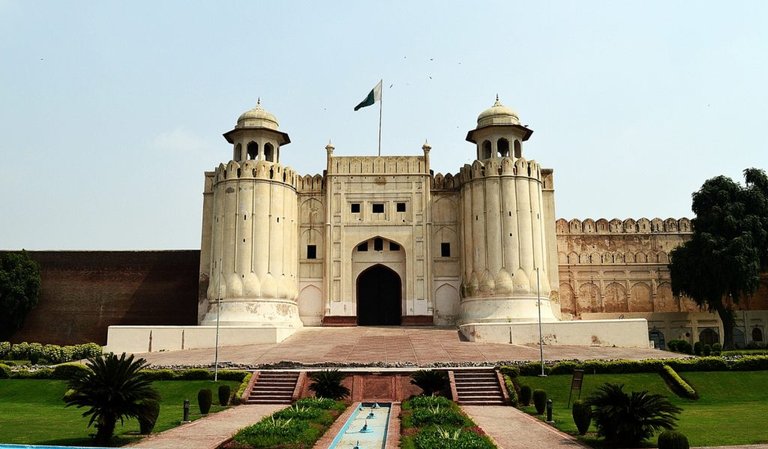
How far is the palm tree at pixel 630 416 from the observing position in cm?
1174

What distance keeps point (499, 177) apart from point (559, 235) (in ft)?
21.4

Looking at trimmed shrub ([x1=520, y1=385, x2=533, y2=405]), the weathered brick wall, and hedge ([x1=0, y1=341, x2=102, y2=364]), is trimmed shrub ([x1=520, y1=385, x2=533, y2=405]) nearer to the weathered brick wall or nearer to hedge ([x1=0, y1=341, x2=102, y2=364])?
hedge ([x1=0, y1=341, x2=102, y2=364])

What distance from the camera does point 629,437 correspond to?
11906mm

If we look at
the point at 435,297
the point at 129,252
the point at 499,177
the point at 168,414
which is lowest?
the point at 168,414

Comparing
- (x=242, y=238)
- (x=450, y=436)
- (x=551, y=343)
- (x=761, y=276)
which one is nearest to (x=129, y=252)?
(x=242, y=238)

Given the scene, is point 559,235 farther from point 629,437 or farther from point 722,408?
point 629,437

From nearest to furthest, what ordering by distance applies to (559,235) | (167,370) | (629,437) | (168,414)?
(629,437) → (168,414) → (167,370) → (559,235)

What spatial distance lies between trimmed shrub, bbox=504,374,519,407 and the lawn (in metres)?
0.52

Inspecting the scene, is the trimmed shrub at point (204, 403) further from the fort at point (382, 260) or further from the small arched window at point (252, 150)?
the small arched window at point (252, 150)

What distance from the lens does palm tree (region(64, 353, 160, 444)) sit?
478 inches

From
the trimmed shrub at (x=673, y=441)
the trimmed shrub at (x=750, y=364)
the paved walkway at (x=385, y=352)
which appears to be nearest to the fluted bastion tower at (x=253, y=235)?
the paved walkway at (x=385, y=352)

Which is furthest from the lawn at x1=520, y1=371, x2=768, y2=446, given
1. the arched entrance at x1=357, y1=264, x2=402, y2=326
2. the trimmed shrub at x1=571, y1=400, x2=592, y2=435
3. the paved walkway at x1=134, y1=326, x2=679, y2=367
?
the arched entrance at x1=357, y1=264, x2=402, y2=326

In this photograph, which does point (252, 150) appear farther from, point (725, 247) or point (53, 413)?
point (725, 247)

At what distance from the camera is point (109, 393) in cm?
1218
